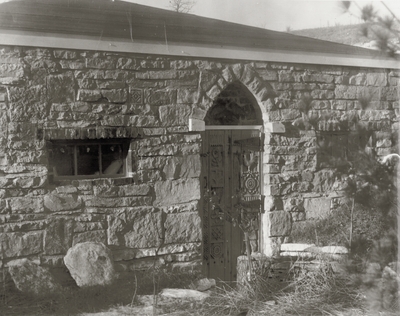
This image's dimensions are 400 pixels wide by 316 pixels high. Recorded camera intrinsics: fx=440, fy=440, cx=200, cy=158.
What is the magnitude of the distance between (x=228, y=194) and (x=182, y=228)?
803 millimetres

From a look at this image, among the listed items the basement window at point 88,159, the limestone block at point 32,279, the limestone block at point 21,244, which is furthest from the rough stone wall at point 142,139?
the limestone block at point 32,279

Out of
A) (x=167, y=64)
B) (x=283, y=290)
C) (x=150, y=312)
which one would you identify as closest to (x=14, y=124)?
(x=167, y=64)

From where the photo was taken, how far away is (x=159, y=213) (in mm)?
5340

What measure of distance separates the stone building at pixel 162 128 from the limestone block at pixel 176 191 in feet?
0.04

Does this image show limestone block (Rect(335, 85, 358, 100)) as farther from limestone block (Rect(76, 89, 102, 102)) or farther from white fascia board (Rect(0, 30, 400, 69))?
limestone block (Rect(76, 89, 102, 102))

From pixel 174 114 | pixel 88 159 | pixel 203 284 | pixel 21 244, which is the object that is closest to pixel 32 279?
pixel 21 244

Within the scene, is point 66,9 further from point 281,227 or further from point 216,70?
point 281,227

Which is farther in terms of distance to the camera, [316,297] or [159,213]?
[159,213]

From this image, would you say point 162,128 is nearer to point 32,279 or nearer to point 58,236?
point 58,236

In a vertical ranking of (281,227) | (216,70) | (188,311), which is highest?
(216,70)

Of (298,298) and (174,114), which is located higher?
(174,114)

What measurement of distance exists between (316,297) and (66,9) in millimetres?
4034

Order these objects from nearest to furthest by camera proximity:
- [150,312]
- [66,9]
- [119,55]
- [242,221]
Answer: [150,312] < [66,9] < [119,55] < [242,221]

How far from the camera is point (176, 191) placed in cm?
542
